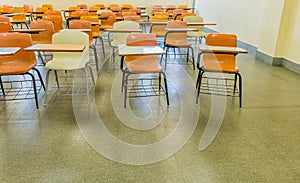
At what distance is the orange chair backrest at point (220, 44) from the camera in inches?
139

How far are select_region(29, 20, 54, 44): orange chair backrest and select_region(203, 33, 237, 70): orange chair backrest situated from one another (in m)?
2.98

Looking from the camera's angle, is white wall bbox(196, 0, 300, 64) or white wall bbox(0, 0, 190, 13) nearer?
white wall bbox(196, 0, 300, 64)

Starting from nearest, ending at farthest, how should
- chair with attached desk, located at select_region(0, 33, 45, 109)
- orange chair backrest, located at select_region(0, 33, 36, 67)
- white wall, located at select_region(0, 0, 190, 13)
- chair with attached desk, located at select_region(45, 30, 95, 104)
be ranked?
chair with attached desk, located at select_region(0, 33, 45, 109) < orange chair backrest, located at select_region(0, 33, 36, 67) < chair with attached desk, located at select_region(45, 30, 95, 104) < white wall, located at select_region(0, 0, 190, 13)

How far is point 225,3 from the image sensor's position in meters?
7.91

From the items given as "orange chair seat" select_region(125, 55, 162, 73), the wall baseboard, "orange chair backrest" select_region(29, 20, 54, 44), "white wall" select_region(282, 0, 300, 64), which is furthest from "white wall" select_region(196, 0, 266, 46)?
"orange chair backrest" select_region(29, 20, 54, 44)

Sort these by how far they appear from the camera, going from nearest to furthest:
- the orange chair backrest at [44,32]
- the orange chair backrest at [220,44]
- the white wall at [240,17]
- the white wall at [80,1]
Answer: the orange chair backrest at [220,44] → the orange chair backrest at [44,32] → the white wall at [240,17] → the white wall at [80,1]

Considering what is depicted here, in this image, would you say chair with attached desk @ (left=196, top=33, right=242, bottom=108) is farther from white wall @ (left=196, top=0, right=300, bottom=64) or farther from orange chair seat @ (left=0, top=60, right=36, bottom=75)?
orange chair seat @ (left=0, top=60, right=36, bottom=75)

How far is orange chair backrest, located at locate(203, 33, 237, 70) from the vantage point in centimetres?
354

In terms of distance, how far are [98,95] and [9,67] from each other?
1201 millimetres

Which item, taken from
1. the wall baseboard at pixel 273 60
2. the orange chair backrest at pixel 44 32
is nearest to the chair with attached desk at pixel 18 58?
the orange chair backrest at pixel 44 32

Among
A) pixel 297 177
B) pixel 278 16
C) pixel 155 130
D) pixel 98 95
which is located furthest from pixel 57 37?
Result: pixel 278 16

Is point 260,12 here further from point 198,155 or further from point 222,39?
point 198,155

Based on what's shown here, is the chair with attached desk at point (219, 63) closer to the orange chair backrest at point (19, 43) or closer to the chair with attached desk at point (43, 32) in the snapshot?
the orange chair backrest at point (19, 43)

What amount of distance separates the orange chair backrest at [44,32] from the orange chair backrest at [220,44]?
9.77ft
